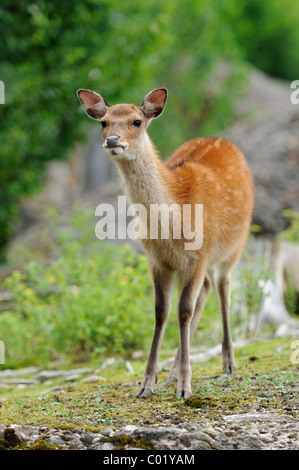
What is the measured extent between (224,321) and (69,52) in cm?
750

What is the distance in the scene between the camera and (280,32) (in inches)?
1204

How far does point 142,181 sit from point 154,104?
0.63 meters

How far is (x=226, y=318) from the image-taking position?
227 inches

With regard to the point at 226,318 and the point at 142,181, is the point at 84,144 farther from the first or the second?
the point at 142,181

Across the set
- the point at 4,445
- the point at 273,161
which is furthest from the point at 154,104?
the point at 273,161

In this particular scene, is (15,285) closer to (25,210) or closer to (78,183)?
(25,210)

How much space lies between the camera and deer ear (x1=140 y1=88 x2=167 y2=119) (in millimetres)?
5051

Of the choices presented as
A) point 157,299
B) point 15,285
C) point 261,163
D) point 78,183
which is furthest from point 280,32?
point 157,299

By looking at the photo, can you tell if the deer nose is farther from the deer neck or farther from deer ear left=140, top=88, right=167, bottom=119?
deer ear left=140, top=88, right=167, bottom=119

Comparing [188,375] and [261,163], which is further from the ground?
[261,163]

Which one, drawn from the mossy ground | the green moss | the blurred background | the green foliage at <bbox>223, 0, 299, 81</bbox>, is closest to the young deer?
the mossy ground

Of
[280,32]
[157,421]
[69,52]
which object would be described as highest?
[280,32]

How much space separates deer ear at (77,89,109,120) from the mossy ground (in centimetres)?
214

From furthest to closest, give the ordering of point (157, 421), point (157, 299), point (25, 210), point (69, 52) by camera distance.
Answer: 1. point (25, 210)
2. point (69, 52)
3. point (157, 299)
4. point (157, 421)
